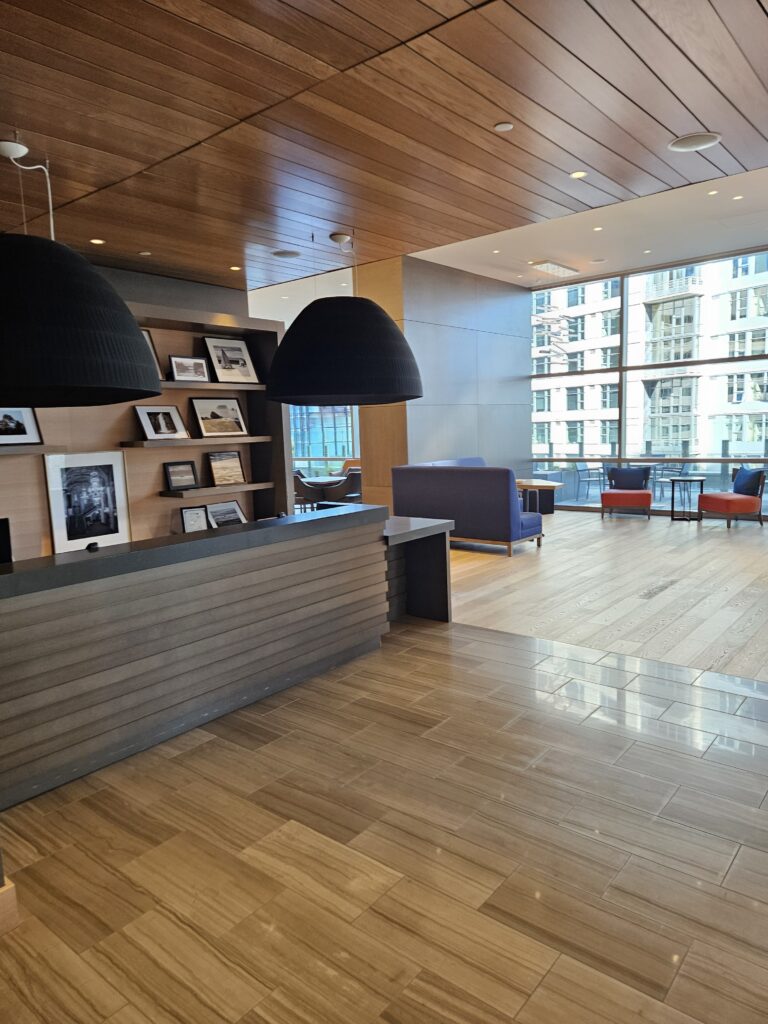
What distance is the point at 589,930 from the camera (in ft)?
6.55

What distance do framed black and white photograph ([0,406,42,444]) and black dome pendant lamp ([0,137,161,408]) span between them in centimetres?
211

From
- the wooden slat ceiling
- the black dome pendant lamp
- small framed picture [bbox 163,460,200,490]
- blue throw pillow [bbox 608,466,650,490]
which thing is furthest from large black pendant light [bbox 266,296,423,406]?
blue throw pillow [bbox 608,466,650,490]

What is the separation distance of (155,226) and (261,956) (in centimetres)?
452

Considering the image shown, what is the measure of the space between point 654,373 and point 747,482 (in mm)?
2528

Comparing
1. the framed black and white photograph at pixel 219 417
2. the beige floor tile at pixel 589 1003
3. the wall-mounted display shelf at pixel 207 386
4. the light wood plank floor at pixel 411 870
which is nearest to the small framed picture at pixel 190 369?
the wall-mounted display shelf at pixel 207 386

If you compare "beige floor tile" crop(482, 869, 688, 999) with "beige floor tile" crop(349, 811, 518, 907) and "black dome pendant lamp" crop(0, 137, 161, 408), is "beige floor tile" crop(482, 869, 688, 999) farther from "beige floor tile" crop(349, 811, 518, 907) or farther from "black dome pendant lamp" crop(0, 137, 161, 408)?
"black dome pendant lamp" crop(0, 137, 161, 408)

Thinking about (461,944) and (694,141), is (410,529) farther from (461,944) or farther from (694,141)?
(461,944)

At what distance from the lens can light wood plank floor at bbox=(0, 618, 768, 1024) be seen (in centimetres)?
179

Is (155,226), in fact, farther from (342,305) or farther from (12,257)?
(12,257)

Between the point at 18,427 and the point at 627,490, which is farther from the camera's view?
the point at 627,490

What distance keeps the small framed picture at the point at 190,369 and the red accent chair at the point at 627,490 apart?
7.28 meters

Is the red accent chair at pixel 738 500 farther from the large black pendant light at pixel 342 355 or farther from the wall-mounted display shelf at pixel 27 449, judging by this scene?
the wall-mounted display shelf at pixel 27 449

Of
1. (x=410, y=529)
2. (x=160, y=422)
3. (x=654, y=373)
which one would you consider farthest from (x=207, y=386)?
(x=654, y=373)

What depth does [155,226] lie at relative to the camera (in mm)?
4797
